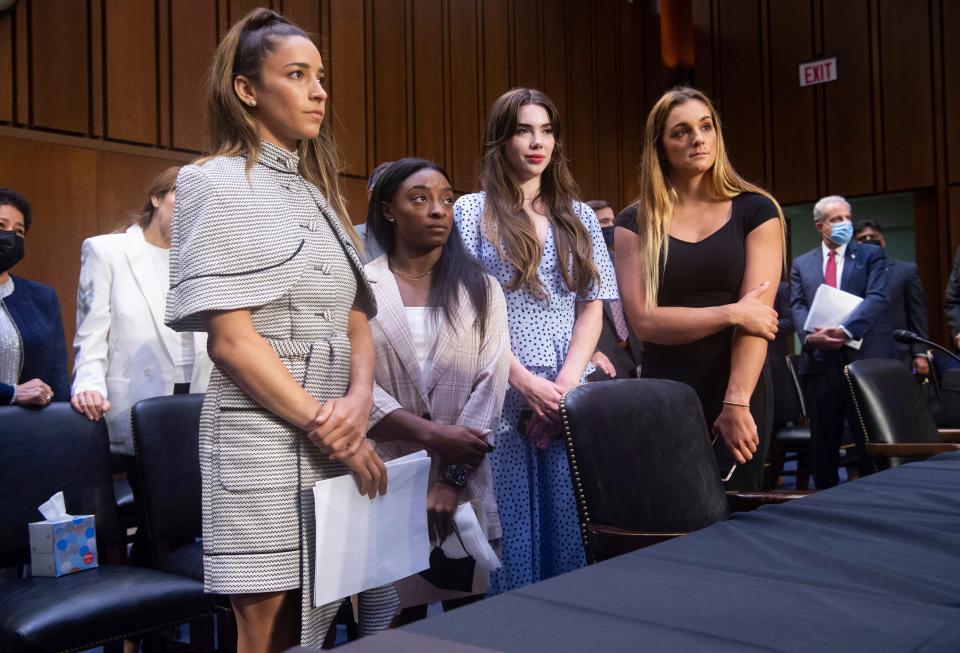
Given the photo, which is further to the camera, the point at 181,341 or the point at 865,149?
the point at 865,149

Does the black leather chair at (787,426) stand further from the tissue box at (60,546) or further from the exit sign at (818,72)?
the exit sign at (818,72)

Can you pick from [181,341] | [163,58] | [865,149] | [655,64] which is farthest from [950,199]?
[181,341]

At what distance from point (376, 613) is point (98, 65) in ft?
14.6

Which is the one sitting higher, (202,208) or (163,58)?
(163,58)

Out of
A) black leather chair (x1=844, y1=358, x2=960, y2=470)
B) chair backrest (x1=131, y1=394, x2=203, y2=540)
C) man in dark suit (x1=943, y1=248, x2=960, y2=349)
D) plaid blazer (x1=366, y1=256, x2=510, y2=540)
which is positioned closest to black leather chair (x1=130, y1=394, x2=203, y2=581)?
chair backrest (x1=131, y1=394, x2=203, y2=540)

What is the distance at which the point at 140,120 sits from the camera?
17.2 ft

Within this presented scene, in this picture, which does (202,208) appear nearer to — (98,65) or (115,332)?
(115,332)

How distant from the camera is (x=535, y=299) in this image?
7.47 ft

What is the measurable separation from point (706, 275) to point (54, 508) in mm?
1708

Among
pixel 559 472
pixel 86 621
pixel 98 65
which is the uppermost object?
pixel 98 65

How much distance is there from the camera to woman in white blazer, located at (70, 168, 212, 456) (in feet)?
9.48

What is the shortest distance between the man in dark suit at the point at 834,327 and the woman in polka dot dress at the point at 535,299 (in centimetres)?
263

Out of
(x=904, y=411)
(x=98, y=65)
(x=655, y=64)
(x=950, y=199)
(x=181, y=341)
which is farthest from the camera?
(x=655, y=64)

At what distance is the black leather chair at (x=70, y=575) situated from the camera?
5.93ft
